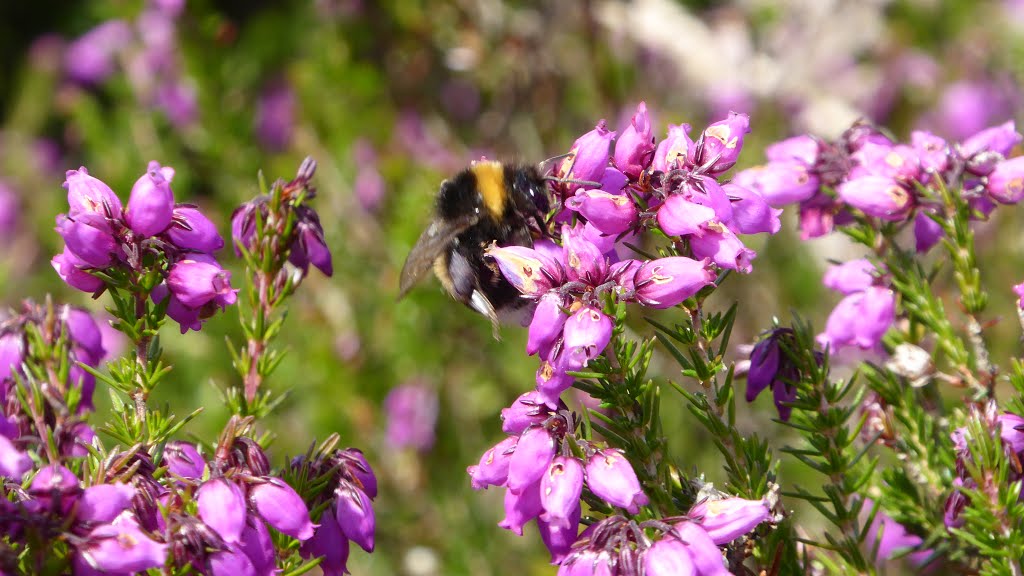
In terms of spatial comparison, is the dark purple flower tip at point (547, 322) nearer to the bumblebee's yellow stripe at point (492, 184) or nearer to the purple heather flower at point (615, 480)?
the purple heather flower at point (615, 480)

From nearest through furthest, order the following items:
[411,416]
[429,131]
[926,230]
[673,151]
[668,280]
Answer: [668,280] → [673,151] → [926,230] → [411,416] → [429,131]

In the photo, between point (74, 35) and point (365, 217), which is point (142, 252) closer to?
point (365, 217)

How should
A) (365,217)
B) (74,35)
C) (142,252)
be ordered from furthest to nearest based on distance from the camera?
(74,35), (365,217), (142,252)

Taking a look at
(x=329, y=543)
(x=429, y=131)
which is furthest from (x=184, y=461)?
(x=429, y=131)

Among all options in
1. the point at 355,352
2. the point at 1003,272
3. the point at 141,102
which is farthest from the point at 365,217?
the point at 1003,272

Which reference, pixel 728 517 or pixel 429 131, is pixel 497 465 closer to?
pixel 728 517
